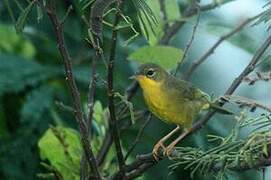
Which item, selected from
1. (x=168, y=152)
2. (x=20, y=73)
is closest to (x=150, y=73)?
(x=168, y=152)

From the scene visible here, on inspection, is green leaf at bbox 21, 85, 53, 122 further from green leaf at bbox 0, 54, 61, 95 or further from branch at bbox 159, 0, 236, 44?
branch at bbox 159, 0, 236, 44

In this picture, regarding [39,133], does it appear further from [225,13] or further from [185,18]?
[225,13]

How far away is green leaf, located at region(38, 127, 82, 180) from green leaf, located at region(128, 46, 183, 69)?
0.32m

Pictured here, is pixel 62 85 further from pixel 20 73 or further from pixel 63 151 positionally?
pixel 63 151

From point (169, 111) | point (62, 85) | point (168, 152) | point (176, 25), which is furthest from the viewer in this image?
point (62, 85)

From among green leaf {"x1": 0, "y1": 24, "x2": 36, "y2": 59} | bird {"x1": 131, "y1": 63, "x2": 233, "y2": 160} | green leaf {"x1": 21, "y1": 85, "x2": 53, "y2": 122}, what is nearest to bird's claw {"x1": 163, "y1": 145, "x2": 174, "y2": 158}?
bird {"x1": 131, "y1": 63, "x2": 233, "y2": 160}

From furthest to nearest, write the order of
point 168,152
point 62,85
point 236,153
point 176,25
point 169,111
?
1. point 62,85
2. point 176,25
3. point 169,111
4. point 168,152
5. point 236,153

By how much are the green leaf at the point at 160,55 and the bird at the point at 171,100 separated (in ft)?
0.12

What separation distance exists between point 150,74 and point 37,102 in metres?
0.64

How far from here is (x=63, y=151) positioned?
6.63 ft

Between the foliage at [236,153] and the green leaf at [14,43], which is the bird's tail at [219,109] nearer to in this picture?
the foliage at [236,153]

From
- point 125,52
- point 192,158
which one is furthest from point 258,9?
point 192,158

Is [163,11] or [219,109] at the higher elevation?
[163,11]

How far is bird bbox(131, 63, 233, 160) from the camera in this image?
1658 mm
